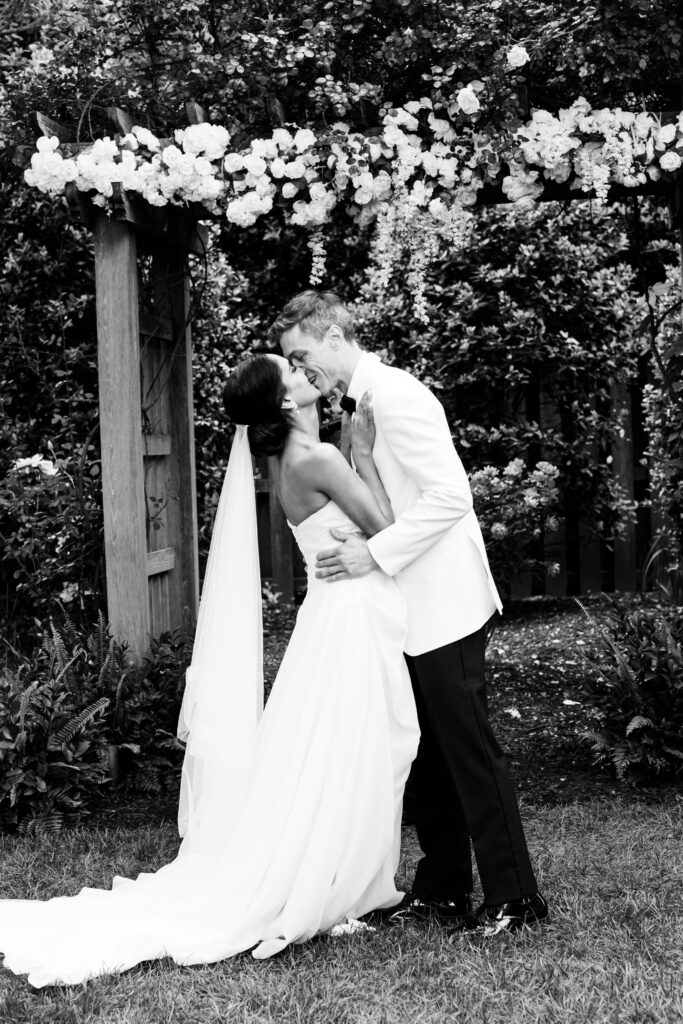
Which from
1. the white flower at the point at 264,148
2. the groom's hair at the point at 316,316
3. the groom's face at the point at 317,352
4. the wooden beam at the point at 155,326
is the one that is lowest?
the groom's face at the point at 317,352

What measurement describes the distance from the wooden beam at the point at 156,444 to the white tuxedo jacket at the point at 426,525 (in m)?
1.93

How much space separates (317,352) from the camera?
3.16 metres

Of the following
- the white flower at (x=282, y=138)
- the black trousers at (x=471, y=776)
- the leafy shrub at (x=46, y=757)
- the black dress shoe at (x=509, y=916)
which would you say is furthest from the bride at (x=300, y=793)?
the white flower at (x=282, y=138)

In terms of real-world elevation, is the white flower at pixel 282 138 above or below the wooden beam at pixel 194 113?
below

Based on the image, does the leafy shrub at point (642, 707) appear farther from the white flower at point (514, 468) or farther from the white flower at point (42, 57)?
the white flower at point (42, 57)

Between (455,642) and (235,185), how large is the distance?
85.7 inches

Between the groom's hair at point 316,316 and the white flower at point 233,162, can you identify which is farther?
the white flower at point 233,162

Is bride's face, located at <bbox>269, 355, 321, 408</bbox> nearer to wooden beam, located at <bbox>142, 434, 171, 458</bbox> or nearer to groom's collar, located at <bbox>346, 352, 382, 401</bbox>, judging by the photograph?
groom's collar, located at <bbox>346, 352, 382, 401</bbox>

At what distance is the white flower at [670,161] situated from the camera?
416 centimetres

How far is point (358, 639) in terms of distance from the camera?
310cm

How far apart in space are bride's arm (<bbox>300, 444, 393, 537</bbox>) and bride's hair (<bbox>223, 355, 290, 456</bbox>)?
138mm

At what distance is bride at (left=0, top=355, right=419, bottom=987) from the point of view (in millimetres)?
2961

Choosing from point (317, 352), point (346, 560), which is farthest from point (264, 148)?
point (346, 560)

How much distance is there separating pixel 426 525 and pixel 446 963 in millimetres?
1134
